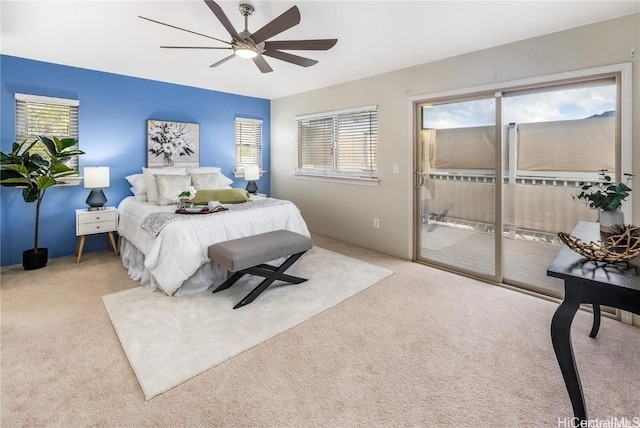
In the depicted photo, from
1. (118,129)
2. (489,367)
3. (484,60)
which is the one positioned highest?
(484,60)

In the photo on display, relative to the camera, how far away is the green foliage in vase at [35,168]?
10.6 feet

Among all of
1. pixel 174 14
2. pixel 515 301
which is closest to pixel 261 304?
pixel 515 301

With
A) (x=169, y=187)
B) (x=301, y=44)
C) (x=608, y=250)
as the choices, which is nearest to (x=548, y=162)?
(x=608, y=250)

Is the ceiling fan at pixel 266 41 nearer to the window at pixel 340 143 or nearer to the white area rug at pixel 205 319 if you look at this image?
the window at pixel 340 143

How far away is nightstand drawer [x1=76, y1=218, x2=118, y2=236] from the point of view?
3657 millimetres

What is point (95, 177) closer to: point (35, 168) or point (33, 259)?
point (35, 168)

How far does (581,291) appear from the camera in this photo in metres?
1.25

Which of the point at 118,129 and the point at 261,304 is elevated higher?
the point at 118,129

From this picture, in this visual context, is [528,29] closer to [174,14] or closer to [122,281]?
[174,14]

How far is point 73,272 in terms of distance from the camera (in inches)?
134

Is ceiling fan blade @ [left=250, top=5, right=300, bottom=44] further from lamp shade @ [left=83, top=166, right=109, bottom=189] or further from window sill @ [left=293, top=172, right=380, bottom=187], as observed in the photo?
Answer: lamp shade @ [left=83, top=166, right=109, bottom=189]

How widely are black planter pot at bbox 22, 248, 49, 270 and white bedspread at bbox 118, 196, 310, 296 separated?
828 mm

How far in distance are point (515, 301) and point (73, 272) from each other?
451 centimetres

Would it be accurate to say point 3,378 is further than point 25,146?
No
